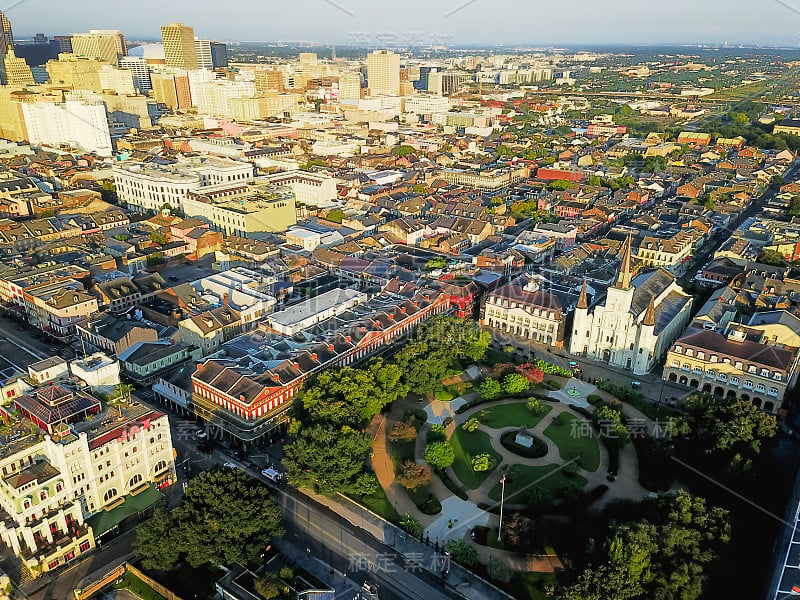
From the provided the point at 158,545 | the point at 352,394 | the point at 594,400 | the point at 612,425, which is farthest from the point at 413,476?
the point at 594,400

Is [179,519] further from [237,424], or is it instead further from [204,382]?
[204,382]

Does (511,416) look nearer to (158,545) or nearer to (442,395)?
(442,395)

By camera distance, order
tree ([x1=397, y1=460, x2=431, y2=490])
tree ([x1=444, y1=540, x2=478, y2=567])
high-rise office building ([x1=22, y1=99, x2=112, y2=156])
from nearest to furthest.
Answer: tree ([x1=444, y1=540, x2=478, y2=567]) < tree ([x1=397, y1=460, x2=431, y2=490]) < high-rise office building ([x1=22, y1=99, x2=112, y2=156])

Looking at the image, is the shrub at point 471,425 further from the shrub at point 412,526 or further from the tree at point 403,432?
the shrub at point 412,526

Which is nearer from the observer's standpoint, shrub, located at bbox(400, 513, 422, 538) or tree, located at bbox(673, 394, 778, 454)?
shrub, located at bbox(400, 513, 422, 538)

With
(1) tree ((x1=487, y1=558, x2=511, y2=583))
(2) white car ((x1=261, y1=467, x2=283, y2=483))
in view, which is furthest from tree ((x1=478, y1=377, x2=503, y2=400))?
(2) white car ((x1=261, y1=467, x2=283, y2=483))

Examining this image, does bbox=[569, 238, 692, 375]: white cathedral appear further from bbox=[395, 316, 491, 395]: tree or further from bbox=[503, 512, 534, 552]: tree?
bbox=[503, 512, 534, 552]: tree

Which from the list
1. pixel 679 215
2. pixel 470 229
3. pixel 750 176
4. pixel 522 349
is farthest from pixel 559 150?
pixel 522 349
